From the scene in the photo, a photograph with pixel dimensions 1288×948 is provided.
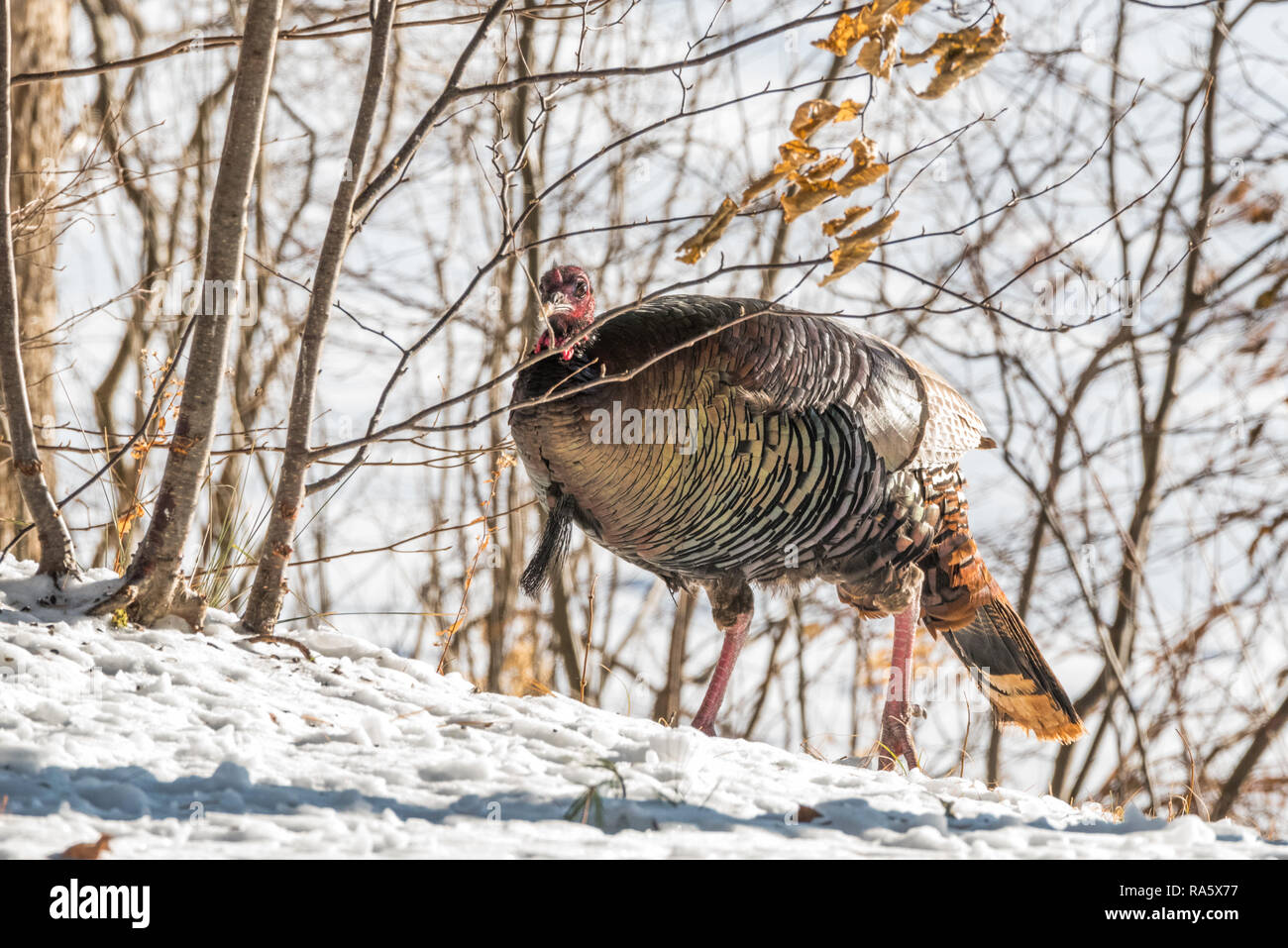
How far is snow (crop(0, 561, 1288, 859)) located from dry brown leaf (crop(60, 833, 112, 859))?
2 cm

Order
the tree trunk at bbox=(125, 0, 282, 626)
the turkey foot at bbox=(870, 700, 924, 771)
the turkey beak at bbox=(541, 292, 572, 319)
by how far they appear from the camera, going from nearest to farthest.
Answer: the tree trunk at bbox=(125, 0, 282, 626) → the turkey beak at bbox=(541, 292, 572, 319) → the turkey foot at bbox=(870, 700, 924, 771)

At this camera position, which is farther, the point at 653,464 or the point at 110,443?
the point at 110,443

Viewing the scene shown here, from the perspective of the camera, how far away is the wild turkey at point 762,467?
4160mm

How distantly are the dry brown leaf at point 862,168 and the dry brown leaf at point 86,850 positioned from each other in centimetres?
201

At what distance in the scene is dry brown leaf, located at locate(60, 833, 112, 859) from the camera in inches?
79.6

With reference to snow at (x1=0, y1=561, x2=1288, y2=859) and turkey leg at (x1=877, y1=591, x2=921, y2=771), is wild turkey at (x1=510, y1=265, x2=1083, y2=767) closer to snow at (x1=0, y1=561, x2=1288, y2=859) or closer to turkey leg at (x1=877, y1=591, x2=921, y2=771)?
turkey leg at (x1=877, y1=591, x2=921, y2=771)

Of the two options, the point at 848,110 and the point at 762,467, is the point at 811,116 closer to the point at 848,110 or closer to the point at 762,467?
the point at 848,110

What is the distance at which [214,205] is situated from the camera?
3.51 metres

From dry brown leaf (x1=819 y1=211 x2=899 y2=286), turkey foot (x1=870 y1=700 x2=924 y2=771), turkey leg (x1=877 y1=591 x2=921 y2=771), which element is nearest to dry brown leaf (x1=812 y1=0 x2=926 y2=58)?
dry brown leaf (x1=819 y1=211 x2=899 y2=286)

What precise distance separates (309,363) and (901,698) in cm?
277
